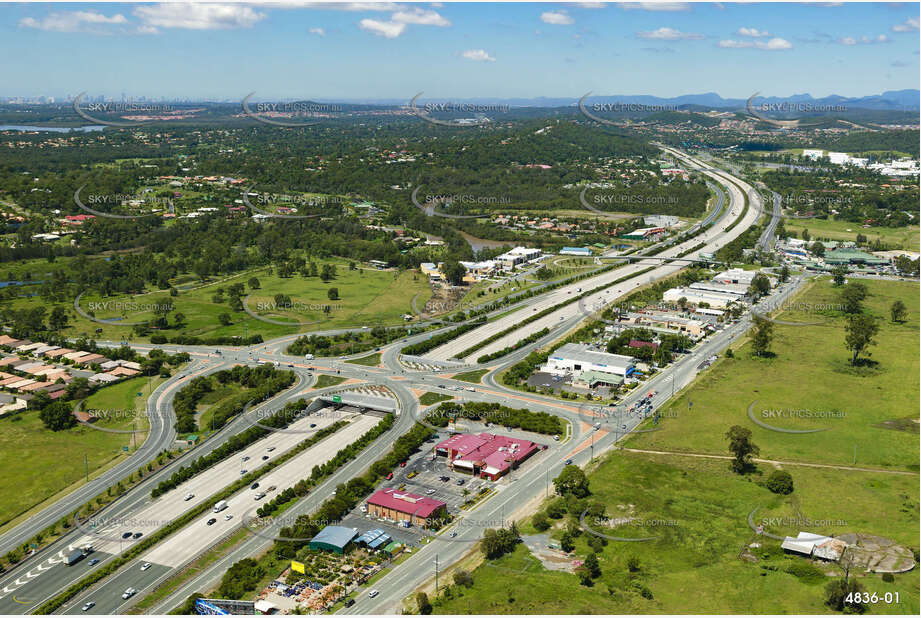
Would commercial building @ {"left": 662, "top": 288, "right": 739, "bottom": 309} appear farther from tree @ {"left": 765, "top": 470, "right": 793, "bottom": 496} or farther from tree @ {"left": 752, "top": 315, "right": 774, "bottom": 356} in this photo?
tree @ {"left": 765, "top": 470, "right": 793, "bottom": 496}

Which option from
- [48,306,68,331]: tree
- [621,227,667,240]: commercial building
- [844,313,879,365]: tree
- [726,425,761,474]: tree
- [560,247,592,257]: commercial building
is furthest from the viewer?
[621,227,667,240]: commercial building

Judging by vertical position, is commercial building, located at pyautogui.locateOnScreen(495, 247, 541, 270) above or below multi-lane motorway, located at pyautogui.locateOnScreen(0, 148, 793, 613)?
above

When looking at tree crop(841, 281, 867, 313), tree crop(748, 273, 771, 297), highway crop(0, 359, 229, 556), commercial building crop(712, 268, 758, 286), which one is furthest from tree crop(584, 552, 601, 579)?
commercial building crop(712, 268, 758, 286)

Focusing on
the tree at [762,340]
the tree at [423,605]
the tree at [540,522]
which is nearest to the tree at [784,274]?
the tree at [762,340]

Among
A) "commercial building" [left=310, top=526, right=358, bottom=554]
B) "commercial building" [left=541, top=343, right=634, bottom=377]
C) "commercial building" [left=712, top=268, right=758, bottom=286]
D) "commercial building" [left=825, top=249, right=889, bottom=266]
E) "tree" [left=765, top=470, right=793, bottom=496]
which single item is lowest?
"commercial building" [left=310, top=526, right=358, bottom=554]

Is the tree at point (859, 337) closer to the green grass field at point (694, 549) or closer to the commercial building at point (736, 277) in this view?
the green grass field at point (694, 549)

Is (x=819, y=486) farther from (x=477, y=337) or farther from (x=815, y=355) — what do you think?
(x=477, y=337)

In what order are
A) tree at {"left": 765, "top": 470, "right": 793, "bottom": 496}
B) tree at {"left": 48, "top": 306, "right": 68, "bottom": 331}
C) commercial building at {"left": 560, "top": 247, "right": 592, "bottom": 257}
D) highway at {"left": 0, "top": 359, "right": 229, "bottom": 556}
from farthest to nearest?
commercial building at {"left": 560, "top": 247, "right": 592, "bottom": 257}
tree at {"left": 48, "top": 306, "right": 68, "bottom": 331}
tree at {"left": 765, "top": 470, "right": 793, "bottom": 496}
highway at {"left": 0, "top": 359, "right": 229, "bottom": 556}

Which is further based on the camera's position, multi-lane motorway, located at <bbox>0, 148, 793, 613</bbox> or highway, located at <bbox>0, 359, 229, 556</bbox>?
highway, located at <bbox>0, 359, 229, 556</bbox>
